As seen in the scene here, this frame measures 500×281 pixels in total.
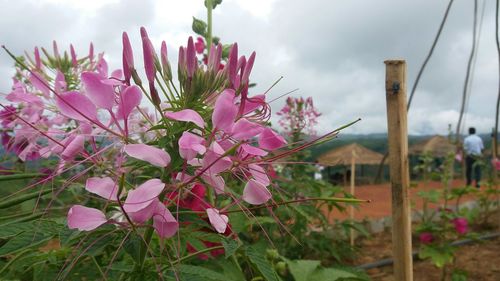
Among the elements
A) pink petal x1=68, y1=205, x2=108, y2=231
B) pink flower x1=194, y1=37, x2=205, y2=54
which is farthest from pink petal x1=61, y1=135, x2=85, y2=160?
pink flower x1=194, y1=37, x2=205, y2=54

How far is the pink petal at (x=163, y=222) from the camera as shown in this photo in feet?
2.18

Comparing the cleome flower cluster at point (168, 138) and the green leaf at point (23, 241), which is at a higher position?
the cleome flower cluster at point (168, 138)

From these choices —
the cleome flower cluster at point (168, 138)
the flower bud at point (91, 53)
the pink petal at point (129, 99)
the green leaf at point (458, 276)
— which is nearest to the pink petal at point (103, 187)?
the cleome flower cluster at point (168, 138)

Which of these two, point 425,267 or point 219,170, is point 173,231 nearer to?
point 219,170

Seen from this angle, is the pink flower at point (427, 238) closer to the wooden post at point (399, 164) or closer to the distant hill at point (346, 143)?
the distant hill at point (346, 143)

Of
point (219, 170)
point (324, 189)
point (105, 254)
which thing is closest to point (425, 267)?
point (324, 189)

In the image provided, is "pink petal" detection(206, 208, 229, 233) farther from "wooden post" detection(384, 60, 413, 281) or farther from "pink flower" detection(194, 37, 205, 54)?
"pink flower" detection(194, 37, 205, 54)

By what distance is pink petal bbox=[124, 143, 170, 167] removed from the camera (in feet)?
2.12

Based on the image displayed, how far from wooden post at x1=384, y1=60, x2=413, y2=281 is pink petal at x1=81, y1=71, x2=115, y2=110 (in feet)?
3.13

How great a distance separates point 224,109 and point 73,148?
25 centimetres

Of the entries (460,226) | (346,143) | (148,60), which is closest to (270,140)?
(148,60)

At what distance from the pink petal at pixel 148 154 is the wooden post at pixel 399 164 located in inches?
36.3

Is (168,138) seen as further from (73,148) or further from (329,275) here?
(329,275)

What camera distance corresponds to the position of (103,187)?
677 millimetres
